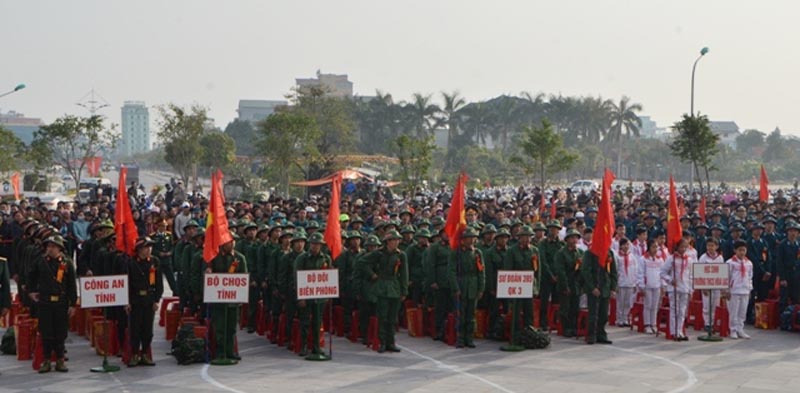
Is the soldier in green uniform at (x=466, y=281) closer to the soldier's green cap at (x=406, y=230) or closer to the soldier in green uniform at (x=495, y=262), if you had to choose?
the soldier in green uniform at (x=495, y=262)

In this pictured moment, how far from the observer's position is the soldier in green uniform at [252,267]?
17.5 metres

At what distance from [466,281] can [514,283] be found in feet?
2.44

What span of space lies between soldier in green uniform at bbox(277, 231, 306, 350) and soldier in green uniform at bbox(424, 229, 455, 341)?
2104 mm

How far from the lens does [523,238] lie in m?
16.5

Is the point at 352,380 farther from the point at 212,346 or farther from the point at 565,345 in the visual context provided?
the point at 565,345

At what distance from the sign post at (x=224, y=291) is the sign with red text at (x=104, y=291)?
111 cm

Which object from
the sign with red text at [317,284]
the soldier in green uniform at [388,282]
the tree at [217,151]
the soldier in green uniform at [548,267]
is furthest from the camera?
the tree at [217,151]

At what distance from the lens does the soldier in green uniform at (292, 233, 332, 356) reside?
15.3m

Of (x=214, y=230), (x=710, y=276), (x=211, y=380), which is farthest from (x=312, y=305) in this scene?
(x=710, y=276)

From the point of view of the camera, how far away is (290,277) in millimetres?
15961

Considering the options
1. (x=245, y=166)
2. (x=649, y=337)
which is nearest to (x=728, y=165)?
(x=245, y=166)

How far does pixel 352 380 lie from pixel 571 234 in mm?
5211

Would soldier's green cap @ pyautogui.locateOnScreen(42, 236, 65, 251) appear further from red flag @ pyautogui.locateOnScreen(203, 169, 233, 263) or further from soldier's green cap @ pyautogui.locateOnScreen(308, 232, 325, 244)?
soldier's green cap @ pyautogui.locateOnScreen(308, 232, 325, 244)

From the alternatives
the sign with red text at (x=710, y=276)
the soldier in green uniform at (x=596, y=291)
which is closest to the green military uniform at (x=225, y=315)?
the soldier in green uniform at (x=596, y=291)
